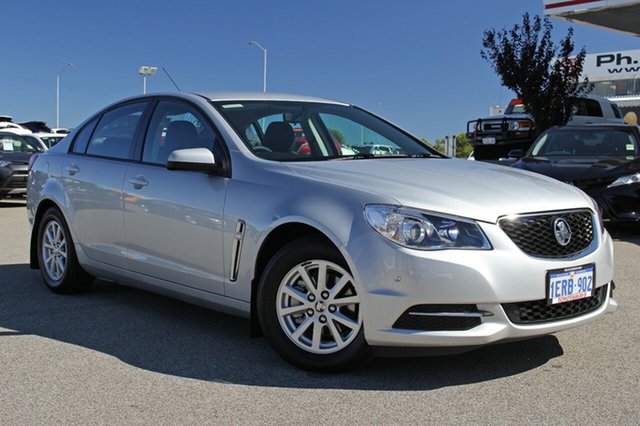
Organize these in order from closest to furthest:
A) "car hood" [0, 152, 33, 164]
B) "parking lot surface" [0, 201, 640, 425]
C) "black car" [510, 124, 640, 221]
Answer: "parking lot surface" [0, 201, 640, 425], "black car" [510, 124, 640, 221], "car hood" [0, 152, 33, 164]

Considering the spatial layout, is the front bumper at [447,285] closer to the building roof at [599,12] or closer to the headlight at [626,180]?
the headlight at [626,180]

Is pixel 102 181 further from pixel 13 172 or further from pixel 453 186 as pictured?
pixel 13 172

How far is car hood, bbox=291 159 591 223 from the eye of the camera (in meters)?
3.83

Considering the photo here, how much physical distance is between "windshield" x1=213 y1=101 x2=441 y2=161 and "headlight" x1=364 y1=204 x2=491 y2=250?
1.09 metres

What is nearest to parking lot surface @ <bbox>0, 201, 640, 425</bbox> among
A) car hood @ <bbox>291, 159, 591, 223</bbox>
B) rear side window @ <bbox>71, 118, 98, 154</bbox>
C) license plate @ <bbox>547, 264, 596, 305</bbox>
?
license plate @ <bbox>547, 264, 596, 305</bbox>

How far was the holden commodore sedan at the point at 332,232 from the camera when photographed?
147 inches

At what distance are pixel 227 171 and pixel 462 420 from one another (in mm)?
2021

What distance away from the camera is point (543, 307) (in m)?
3.88

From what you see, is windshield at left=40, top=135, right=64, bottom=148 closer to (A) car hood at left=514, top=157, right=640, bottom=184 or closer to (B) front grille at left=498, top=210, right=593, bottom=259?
(A) car hood at left=514, top=157, right=640, bottom=184

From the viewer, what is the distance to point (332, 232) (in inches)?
154

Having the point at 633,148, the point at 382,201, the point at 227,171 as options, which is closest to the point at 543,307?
the point at 382,201

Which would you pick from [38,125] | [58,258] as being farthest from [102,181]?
[38,125]

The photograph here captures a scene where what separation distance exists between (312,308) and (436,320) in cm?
68

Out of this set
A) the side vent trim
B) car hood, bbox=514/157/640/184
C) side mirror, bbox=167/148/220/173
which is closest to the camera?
the side vent trim
